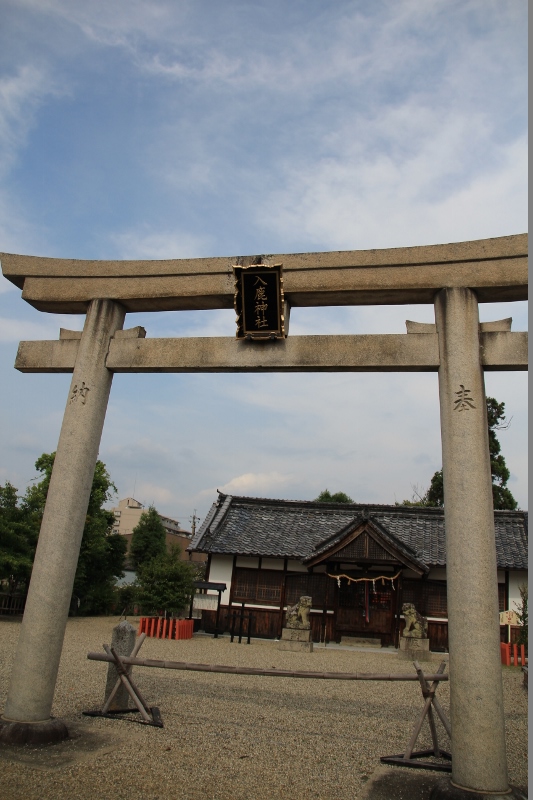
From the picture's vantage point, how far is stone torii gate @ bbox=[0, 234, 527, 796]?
5102 millimetres

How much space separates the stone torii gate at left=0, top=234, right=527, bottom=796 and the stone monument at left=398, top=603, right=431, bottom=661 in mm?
12788

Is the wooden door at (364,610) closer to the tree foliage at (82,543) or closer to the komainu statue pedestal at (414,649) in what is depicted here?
the komainu statue pedestal at (414,649)

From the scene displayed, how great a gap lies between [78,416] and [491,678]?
5.11 m

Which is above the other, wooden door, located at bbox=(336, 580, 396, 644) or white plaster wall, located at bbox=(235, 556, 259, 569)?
white plaster wall, located at bbox=(235, 556, 259, 569)

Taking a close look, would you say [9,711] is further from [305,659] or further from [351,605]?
[351,605]

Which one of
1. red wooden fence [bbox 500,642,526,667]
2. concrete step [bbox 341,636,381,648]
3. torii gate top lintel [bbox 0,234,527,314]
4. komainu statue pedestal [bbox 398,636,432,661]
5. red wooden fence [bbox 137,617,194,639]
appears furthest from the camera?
concrete step [bbox 341,636,381,648]

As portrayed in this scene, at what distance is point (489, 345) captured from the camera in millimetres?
5895

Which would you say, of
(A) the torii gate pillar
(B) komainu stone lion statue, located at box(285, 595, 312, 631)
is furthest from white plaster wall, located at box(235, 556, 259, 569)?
(A) the torii gate pillar

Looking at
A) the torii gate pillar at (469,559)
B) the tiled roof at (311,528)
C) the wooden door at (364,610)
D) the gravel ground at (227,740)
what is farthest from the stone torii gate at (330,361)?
the wooden door at (364,610)

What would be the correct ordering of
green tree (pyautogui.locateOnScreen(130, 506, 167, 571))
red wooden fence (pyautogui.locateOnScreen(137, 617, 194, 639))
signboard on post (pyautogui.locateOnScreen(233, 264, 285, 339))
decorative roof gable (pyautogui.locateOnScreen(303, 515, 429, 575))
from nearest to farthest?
signboard on post (pyautogui.locateOnScreen(233, 264, 285, 339)) < red wooden fence (pyautogui.locateOnScreen(137, 617, 194, 639)) < decorative roof gable (pyautogui.locateOnScreen(303, 515, 429, 575)) < green tree (pyautogui.locateOnScreen(130, 506, 167, 571))

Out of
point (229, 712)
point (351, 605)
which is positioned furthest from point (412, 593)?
point (229, 712)

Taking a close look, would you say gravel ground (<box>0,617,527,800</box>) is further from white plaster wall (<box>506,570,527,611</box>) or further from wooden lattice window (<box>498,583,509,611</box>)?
white plaster wall (<box>506,570,527,611</box>)

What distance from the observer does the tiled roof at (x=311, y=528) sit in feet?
67.9

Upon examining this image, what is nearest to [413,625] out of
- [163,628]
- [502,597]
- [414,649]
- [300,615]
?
[414,649]
